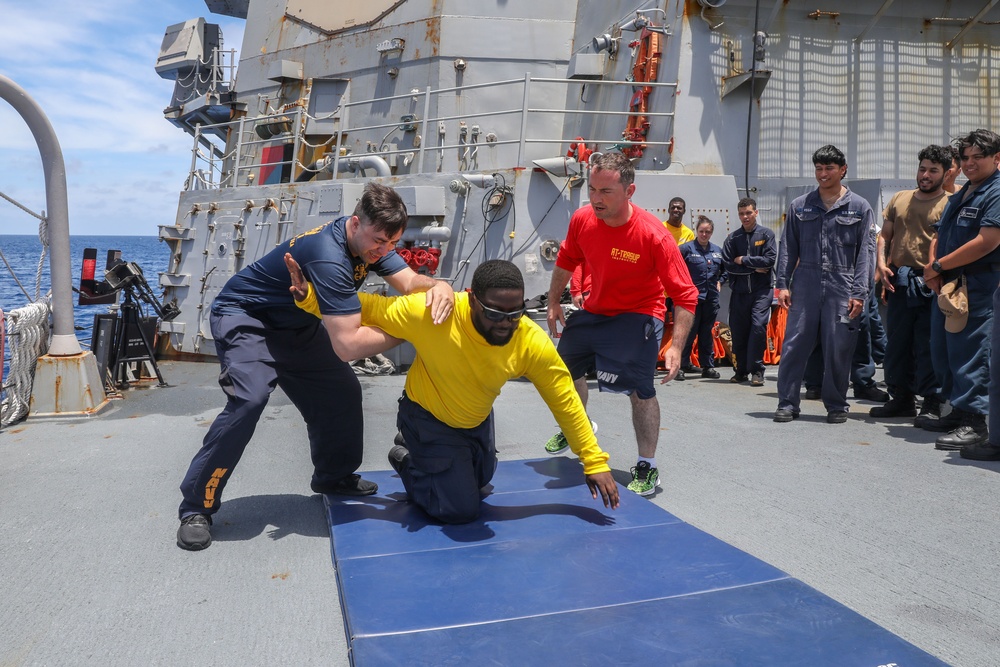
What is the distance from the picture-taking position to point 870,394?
22.8 feet

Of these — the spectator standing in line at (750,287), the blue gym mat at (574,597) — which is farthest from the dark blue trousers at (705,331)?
the blue gym mat at (574,597)

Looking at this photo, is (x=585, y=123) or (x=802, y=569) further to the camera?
(x=585, y=123)

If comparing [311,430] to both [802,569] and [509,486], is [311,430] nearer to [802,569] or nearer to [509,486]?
[509,486]

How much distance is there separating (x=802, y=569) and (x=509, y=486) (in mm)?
1551

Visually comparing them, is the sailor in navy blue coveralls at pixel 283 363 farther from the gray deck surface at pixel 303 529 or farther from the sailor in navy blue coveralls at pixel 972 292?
the sailor in navy blue coveralls at pixel 972 292

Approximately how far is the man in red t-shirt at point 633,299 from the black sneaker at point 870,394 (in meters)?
3.54

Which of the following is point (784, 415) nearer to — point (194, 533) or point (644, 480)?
point (644, 480)

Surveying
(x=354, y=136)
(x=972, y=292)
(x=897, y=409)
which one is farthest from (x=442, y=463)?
(x=354, y=136)

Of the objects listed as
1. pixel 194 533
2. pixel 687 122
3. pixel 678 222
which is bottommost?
pixel 194 533

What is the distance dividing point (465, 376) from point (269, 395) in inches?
35.9

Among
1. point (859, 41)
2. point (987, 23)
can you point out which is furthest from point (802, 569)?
point (987, 23)

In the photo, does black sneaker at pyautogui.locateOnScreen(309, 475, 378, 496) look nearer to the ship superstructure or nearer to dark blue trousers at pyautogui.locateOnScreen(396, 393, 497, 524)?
dark blue trousers at pyautogui.locateOnScreen(396, 393, 497, 524)

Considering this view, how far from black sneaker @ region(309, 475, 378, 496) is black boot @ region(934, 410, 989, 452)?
11.4 ft

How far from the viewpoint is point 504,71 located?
37.2ft
